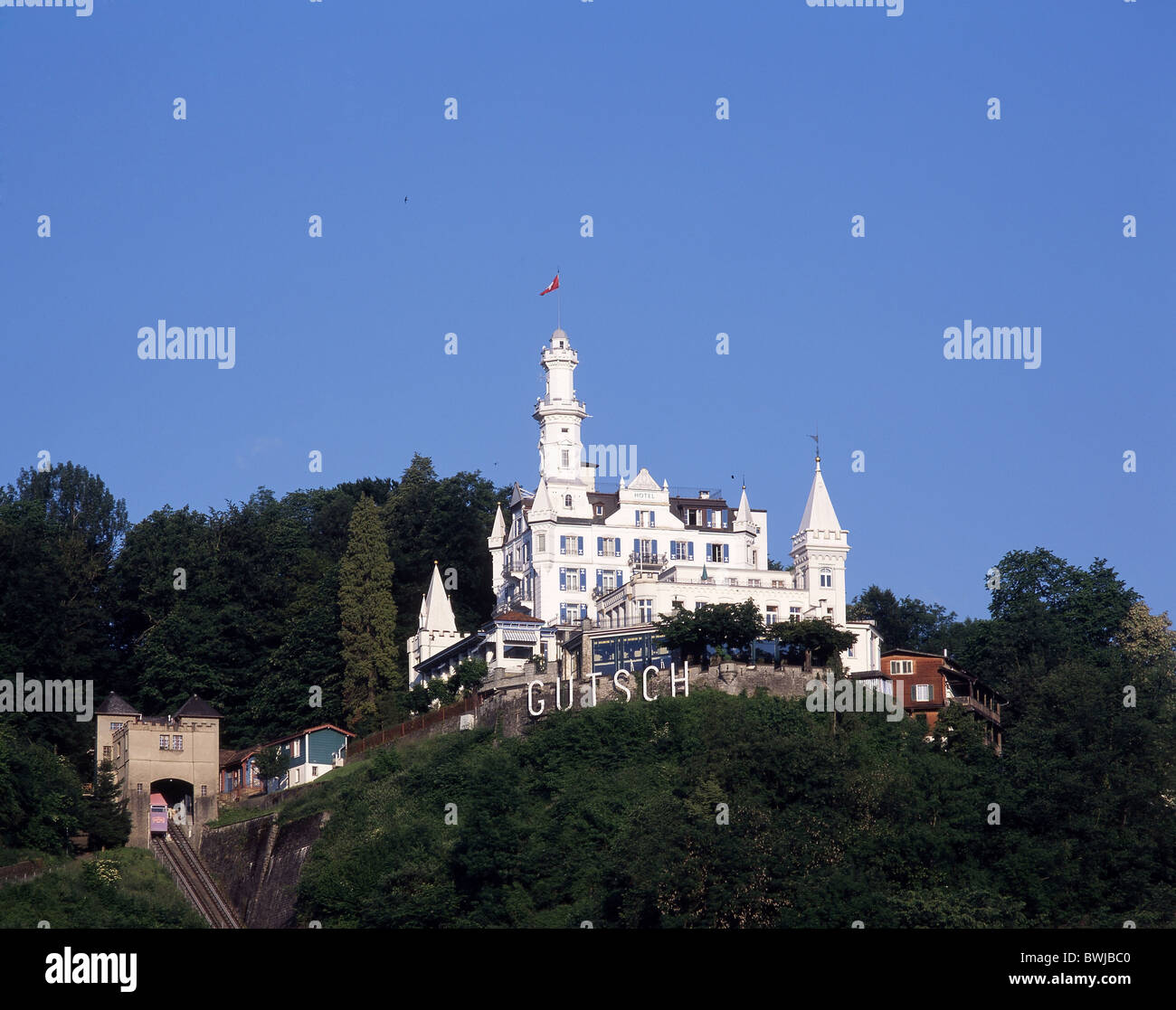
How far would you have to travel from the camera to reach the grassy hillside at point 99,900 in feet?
243

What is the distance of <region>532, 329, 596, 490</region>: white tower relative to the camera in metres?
107

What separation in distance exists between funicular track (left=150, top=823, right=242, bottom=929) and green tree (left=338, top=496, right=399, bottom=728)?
12.7m

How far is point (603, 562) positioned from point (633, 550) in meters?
1.64

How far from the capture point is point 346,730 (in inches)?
3782

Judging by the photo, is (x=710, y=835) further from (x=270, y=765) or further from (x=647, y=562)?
(x=647, y=562)

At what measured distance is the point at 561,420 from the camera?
10788 centimetres

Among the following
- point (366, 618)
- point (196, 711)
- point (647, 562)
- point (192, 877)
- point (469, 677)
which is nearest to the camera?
point (192, 877)

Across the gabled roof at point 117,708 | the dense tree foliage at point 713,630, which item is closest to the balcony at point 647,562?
the dense tree foliage at point 713,630

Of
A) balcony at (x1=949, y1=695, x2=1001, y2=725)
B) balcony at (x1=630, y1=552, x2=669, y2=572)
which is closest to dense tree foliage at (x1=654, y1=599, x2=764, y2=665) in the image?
balcony at (x1=949, y1=695, x2=1001, y2=725)

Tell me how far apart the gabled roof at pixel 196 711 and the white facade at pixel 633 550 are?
16.7 metres

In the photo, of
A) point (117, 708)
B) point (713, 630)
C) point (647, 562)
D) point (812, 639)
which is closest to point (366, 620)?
point (647, 562)

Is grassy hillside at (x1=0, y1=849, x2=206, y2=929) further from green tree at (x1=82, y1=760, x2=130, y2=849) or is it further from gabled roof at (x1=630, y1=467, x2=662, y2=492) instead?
gabled roof at (x1=630, y1=467, x2=662, y2=492)
